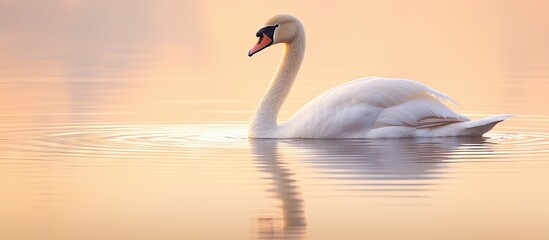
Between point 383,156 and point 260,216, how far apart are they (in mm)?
3325

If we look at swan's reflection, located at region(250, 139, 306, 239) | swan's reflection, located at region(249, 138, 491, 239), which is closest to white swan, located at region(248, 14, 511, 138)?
swan's reflection, located at region(249, 138, 491, 239)

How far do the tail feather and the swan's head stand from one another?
215cm

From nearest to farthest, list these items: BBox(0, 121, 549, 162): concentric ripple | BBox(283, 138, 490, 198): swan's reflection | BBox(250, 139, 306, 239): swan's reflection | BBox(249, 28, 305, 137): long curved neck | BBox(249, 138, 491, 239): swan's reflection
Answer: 1. BBox(250, 139, 306, 239): swan's reflection
2. BBox(249, 138, 491, 239): swan's reflection
3. BBox(283, 138, 490, 198): swan's reflection
4. BBox(0, 121, 549, 162): concentric ripple
5. BBox(249, 28, 305, 137): long curved neck

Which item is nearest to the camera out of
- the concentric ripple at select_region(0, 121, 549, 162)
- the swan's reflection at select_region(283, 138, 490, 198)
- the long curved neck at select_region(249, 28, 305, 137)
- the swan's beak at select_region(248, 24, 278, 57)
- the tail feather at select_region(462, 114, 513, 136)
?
the swan's reflection at select_region(283, 138, 490, 198)

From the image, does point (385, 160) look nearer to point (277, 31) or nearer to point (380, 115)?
point (380, 115)

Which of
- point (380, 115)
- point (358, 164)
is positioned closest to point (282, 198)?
point (358, 164)

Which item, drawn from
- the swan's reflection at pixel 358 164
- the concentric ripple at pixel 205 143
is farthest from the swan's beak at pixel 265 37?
the swan's reflection at pixel 358 164

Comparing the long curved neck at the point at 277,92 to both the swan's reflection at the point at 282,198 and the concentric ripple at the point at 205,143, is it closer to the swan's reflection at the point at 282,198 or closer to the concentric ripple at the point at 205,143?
the concentric ripple at the point at 205,143

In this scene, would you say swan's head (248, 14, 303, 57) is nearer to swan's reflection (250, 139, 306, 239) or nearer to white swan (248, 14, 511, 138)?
white swan (248, 14, 511, 138)

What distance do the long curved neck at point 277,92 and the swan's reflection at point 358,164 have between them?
10.2 inches

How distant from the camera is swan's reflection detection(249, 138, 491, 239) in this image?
1024 centimetres

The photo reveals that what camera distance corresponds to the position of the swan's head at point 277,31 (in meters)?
15.3

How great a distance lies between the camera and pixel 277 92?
605 inches

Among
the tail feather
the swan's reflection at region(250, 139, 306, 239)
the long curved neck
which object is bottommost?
the swan's reflection at region(250, 139, 306, 239)
